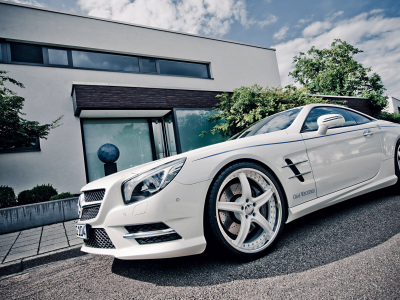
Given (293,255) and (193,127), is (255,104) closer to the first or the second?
(193,127)

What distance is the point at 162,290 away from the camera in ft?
5.20

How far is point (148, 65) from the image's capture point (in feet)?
32.2

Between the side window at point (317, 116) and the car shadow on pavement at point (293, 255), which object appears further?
the side window at point (317, 116)

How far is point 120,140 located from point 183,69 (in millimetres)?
4632

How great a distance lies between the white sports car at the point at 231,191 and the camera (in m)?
1.60

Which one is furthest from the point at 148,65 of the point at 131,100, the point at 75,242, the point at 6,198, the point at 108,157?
the point at 75,242

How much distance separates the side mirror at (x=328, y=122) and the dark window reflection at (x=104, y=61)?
8614 mm

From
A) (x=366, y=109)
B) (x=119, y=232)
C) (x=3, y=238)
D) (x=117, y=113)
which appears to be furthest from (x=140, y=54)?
(x=366, y=109)

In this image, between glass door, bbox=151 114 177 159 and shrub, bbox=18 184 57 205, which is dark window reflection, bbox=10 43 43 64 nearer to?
glass door, bbox=151 114 177 159

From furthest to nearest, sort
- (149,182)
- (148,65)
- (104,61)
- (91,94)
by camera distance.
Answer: (148,65), (104,61), (91,94), (149,182)

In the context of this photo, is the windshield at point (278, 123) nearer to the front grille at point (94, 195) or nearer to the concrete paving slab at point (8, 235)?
the front grille at point (94, 195)

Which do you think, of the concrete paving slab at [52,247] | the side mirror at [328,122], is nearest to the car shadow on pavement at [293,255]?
the side mirror at [328,122]

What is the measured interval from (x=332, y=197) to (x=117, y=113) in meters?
7.31

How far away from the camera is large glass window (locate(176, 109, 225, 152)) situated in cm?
816
